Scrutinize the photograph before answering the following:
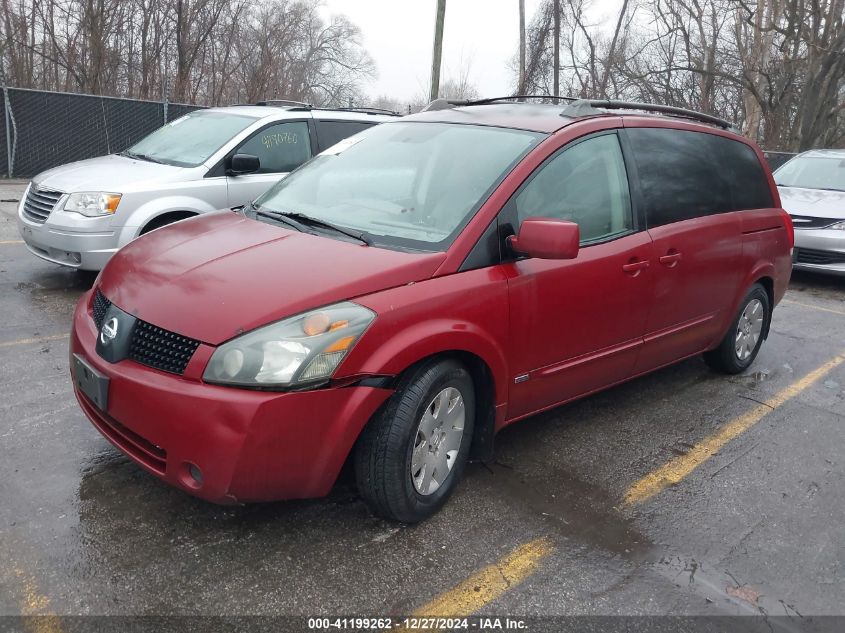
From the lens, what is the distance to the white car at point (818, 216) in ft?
28.4

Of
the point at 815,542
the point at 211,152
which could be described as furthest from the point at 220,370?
the point at 211,152

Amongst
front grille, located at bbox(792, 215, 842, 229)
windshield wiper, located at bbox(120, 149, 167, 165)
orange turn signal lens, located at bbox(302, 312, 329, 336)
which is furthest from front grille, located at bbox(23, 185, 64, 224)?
front grille, located at bbox(792, 215, 842, 229)

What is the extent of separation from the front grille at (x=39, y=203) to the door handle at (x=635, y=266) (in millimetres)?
4810

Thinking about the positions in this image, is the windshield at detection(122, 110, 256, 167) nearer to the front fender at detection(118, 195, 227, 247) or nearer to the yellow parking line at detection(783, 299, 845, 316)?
the front fender at detection(118, 195, 227, 247)

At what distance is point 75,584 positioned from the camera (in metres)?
2.55

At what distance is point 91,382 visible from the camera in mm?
2871

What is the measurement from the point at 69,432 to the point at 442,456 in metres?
1.96

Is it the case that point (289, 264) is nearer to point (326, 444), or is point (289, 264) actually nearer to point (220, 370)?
point (220, 370)

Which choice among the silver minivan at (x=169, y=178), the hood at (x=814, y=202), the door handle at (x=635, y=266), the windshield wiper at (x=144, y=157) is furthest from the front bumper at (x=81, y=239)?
the hood at (x=814, y=202)

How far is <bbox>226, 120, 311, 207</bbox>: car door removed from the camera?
21.9ft

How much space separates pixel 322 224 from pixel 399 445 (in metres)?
1.19

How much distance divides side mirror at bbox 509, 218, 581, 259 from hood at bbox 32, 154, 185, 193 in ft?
13.7

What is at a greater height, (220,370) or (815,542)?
(220,370)

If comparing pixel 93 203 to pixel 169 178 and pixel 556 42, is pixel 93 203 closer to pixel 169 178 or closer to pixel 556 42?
pixel 169 178
